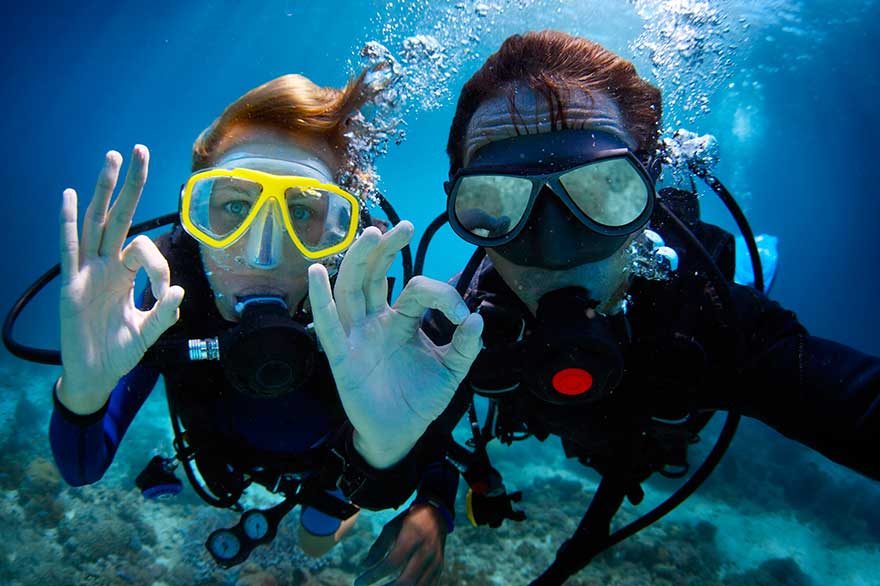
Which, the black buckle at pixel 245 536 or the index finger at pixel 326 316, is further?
the black buckle at pixel 245 536

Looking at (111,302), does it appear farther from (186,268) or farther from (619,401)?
(619,401)

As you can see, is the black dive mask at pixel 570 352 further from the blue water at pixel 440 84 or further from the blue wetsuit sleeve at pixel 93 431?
the blue water at pixel 440 84

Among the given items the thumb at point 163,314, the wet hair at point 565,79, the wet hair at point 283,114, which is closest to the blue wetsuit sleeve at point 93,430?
the thumb at point 163,314

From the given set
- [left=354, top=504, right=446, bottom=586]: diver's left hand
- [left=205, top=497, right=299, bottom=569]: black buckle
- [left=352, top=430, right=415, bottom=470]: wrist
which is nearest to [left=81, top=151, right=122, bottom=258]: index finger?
[left=352, top=430, right=415, bottom=470]: wrist

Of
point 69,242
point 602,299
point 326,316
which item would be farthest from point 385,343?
point 69,242

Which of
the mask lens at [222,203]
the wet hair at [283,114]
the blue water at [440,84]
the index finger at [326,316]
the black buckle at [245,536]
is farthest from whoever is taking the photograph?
the blue water at [440,84]

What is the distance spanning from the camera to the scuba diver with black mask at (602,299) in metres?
2.16

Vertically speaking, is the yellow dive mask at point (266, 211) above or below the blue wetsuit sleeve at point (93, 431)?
above

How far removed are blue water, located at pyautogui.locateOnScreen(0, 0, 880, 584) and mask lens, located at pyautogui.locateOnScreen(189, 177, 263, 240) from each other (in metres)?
2.44

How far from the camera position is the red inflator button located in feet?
7.08

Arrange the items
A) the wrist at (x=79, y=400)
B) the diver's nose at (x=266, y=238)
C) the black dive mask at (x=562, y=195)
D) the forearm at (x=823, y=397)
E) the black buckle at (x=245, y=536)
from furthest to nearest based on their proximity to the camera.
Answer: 1. the black buckle at (x=245, y=536)
2. the diver's nose at (x=266, y=238)
3. the wrist at (x=79, y=400)
4. the black dive mask at (x=562, y=195)
5. the forearm at (x=823, y=397)

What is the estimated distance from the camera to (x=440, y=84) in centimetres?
1670

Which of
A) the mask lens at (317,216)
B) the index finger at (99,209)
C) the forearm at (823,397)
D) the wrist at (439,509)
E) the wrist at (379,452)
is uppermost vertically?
the forearm at (823,397)

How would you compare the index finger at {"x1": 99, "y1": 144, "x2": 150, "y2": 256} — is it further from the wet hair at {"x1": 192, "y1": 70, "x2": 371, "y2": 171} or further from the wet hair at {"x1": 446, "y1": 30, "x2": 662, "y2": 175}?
the wet hair at {"x1": 446, "y1": 30, "x2": 662, "y2": 175}
